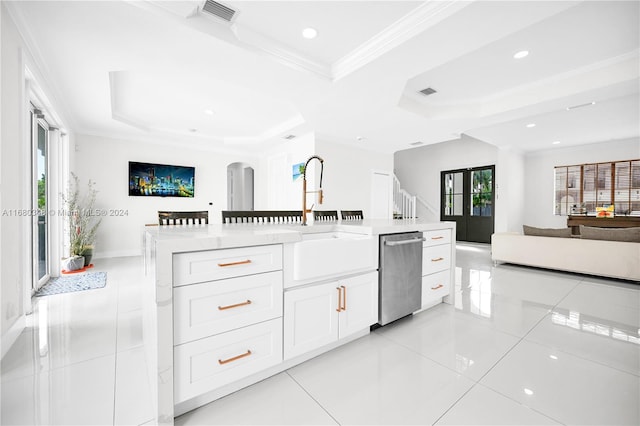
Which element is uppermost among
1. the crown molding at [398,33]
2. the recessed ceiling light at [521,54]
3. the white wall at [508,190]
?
the recessed ceiling light at [521,54]

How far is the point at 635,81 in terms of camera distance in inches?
121

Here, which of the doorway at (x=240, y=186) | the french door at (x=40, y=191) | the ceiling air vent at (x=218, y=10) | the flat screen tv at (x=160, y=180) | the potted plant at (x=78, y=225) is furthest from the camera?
the doorway at (x=240, y=186)

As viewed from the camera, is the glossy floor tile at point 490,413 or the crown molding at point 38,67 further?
the crown molding at point 38,67

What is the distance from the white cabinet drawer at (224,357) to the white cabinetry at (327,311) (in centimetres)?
10

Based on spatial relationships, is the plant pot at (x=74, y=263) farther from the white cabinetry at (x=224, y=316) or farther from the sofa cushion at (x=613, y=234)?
the sofa cushion at (x=613, y=234)

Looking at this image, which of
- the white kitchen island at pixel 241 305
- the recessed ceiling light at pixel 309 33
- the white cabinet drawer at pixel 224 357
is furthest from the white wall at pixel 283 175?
the white cabinet drawer at pixel 224 357

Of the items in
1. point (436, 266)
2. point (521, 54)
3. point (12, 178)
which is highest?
point (521, 54)

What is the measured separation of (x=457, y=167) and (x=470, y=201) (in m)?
1.02

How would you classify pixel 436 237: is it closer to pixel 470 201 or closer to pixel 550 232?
pixel 550 232

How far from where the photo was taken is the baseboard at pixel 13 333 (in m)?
1.82

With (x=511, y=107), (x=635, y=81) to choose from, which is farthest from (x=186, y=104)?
(x=635, y=81)

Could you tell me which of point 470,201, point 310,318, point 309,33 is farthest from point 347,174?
point 310,318

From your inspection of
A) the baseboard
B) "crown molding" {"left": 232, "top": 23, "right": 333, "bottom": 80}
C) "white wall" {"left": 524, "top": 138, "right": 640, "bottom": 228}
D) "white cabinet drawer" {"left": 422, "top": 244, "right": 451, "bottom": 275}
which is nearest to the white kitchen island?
"white cabinet drawer" {"left": 422, "top": 244, "right": 451, "bottom": 275}

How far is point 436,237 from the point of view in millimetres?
2541
